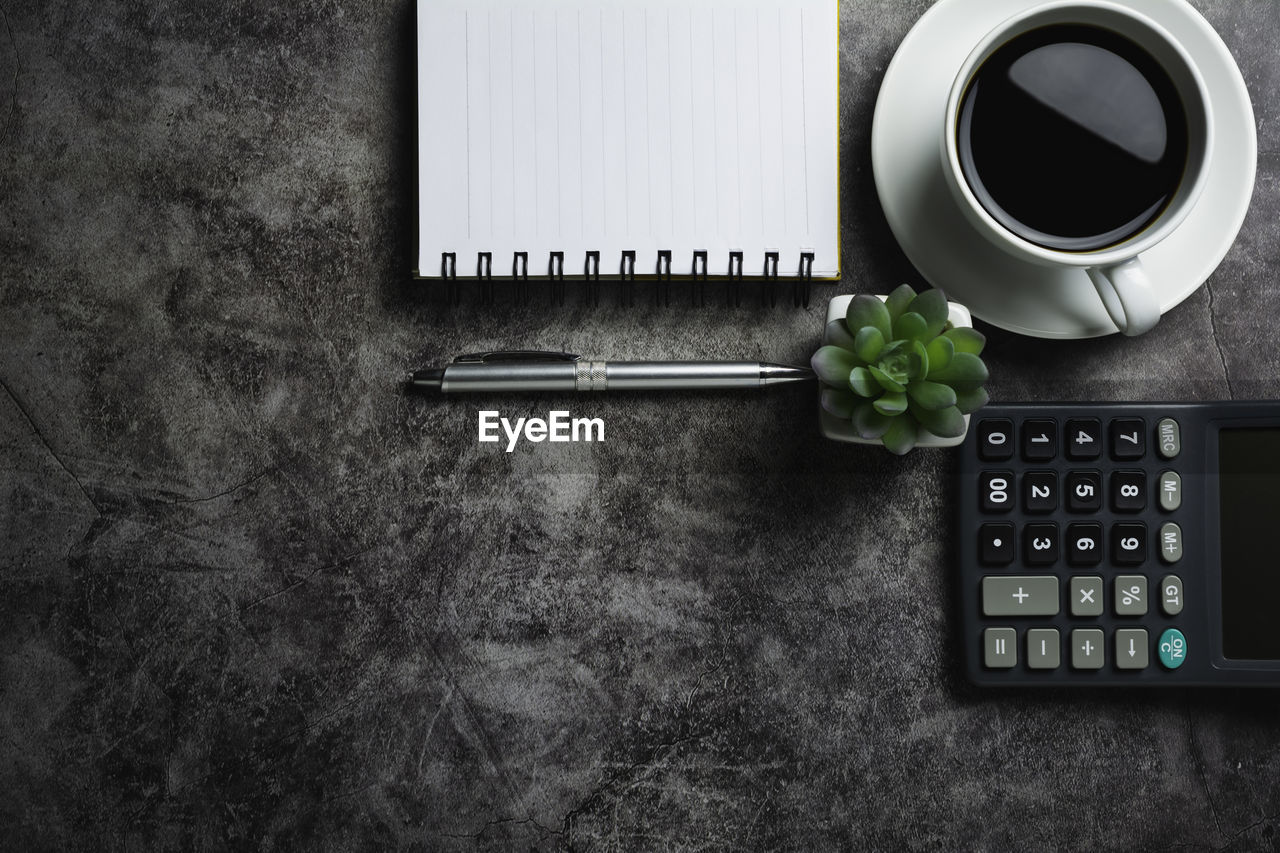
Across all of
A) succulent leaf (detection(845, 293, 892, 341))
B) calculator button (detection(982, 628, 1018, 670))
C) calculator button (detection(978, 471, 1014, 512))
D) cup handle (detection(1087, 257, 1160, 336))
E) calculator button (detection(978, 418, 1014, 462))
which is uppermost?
cup handle (detection(1087, 257, 1160, 336))

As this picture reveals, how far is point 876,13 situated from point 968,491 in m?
0.36

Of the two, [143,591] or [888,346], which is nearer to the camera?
[888,346]

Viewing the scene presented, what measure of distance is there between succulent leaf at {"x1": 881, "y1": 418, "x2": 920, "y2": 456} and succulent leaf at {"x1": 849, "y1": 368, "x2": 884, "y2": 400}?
2 cm

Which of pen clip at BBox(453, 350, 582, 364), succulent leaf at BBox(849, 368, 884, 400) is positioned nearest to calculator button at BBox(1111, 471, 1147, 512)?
succulent leaf at BBox(849, 368, 884, 400)

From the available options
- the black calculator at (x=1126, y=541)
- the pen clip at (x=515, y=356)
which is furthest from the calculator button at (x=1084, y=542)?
the pen clip at (x=515, y=356)

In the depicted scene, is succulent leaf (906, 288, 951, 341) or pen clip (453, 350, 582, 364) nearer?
succulent leaf (906, 288, 951, 341)

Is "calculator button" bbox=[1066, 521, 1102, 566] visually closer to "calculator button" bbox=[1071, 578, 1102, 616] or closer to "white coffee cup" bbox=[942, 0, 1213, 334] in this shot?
"calculator button" bbox=[1071, 578, 1102, 616]

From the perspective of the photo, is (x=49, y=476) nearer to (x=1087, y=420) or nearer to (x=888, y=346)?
(x=888, y=346)

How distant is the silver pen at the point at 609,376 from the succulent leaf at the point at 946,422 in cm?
10

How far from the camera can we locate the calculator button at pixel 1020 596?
60 centimetres

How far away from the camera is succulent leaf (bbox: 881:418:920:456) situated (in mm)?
540

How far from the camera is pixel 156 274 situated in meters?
0.65

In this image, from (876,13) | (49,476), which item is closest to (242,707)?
(49,476)

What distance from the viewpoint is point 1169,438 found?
0.60 m
